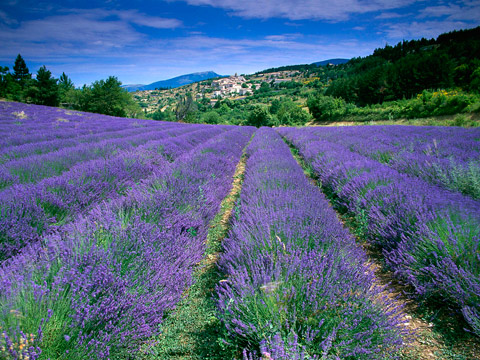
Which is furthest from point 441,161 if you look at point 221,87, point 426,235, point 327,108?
point 221,87

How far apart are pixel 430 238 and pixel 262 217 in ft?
4.58

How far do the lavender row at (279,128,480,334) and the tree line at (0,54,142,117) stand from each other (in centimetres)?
4301

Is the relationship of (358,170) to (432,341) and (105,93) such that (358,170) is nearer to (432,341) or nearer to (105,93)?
(432,341)

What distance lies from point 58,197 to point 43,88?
1670 inches

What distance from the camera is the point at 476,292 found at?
1438mm

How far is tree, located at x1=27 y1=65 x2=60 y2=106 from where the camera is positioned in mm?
32562

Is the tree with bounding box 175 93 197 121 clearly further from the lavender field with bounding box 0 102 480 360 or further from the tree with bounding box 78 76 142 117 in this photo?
the lavender field with bounding box 0 102 480 360

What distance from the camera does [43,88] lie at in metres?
32.8

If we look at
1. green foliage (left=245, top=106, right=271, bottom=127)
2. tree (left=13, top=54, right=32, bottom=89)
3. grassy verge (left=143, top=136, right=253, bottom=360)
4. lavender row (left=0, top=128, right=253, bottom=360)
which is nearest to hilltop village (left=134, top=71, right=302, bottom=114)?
tree (left=13, top=54, right=32, bottom=89)

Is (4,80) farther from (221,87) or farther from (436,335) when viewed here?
(221,87)

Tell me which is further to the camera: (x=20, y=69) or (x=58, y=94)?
(x=20, y=69)

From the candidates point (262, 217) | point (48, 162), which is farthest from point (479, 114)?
point (48, 162)

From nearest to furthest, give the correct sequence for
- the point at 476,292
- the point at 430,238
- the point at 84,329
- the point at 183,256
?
the point at 84,329
the point at 476,292
the point at 430,238
the point at 183,256

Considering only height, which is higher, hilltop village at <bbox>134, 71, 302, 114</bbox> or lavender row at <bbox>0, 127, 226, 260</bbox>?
hilltop village at <bbox>134, 71, 302, 114</bbox>
